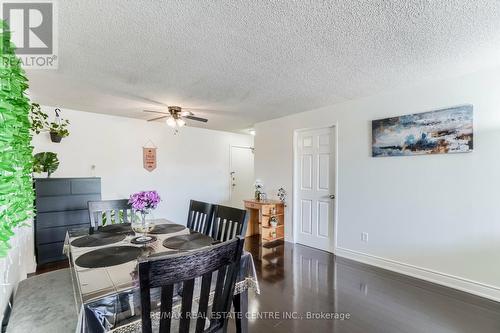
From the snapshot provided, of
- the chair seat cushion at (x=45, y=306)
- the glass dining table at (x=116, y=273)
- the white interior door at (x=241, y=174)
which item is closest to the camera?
the glass dining table at (x=116, y=273)

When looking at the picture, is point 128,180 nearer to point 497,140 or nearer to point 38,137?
point 38,137

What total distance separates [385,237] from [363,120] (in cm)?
162

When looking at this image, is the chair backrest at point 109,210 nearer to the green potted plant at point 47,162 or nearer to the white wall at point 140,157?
the green potted plant at point 47,162

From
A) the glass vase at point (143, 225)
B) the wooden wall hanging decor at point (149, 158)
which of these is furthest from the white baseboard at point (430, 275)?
the wooden wall hanging decor at point (149, 158)

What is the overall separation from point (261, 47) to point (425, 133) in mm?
2215

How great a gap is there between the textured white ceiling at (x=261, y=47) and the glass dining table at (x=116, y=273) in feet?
5.11

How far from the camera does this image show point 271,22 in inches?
61.7

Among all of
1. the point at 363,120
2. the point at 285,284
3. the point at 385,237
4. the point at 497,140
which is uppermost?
the point at 363,120

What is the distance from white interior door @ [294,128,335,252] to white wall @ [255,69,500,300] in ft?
0.69

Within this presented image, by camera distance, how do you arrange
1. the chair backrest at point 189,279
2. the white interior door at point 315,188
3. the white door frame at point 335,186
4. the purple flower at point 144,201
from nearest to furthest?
the chair backrest at point 189,279
the purple flower at point 144,201
the white door frame at point 335,186
the white interior door at point 315,188

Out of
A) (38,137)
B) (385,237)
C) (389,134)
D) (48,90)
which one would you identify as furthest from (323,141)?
(38,137)

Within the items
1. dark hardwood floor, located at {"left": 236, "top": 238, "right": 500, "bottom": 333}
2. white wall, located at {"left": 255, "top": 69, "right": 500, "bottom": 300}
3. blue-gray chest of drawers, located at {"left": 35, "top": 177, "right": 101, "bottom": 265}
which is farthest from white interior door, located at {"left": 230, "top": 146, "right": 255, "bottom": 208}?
blue-gray chest of drawers, located at {"left": 35, "top": 177, "right": 101, "bottom": 265}

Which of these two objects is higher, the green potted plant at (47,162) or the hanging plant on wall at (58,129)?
the hanging plant on wall at (58,129)

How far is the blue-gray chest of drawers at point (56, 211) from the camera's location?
3027 millimetres
